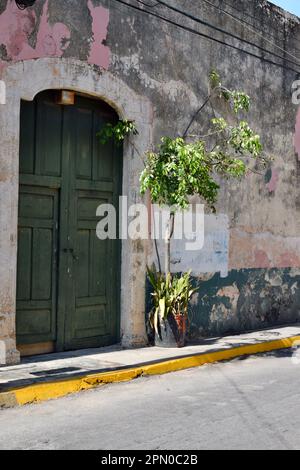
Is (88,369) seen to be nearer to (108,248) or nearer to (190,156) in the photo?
(108,248)

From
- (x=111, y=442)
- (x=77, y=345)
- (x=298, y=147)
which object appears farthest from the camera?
(x=298, y=147)

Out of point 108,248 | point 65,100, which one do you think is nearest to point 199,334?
point 108,248

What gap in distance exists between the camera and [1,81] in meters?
7.91

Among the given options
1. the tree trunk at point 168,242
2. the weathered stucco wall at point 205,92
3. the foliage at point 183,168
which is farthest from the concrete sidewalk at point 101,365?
the foliage at point 183,168

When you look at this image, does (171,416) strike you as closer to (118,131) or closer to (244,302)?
(118,131)

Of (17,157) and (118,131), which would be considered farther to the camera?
(118,131)

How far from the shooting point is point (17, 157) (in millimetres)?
7992

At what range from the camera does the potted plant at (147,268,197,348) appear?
9430mm

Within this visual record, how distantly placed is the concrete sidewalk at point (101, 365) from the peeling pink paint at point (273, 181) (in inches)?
117

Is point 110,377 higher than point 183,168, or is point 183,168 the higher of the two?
point 183,168

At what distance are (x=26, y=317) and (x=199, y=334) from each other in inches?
127

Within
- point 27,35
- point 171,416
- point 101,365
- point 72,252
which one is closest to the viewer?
point 171,416

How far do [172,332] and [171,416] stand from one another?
3518 millimetres

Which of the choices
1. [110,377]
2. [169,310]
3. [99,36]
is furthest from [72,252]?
[99,36]
